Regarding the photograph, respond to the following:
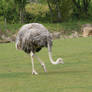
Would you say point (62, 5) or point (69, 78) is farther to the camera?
point (62, 5)

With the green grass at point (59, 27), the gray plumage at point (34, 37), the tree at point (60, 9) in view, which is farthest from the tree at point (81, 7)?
the gray plumage at point (34, 37)

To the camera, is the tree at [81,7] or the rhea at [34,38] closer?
the rhea at [34,38]

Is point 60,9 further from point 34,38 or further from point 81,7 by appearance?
point 34,38

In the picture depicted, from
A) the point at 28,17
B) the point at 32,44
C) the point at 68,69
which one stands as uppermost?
the point at 32,44

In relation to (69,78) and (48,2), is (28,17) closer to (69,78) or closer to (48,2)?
(48,2)

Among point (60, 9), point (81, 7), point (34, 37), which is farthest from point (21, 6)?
point (34, 37)

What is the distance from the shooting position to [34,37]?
42.2 feet

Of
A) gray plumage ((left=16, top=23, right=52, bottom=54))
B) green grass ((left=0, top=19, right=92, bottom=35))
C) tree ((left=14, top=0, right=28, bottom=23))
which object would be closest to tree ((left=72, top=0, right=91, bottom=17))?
green grass ((left=0, top=19, right=92, bottom=35))

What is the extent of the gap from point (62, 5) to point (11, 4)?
6.42 metres

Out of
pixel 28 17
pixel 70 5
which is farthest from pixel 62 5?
pixel 28 17

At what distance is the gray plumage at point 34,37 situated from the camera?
42.2 ft

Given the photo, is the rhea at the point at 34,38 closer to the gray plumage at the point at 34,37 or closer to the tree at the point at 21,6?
the gray plumage at the point at 34,37

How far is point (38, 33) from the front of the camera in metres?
12.9

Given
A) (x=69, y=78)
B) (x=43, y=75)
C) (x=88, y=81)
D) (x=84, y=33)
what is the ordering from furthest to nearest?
(x=84, y=33)
(x=43, y=75)
(x=69, y=78)
(x=88, y=81)
